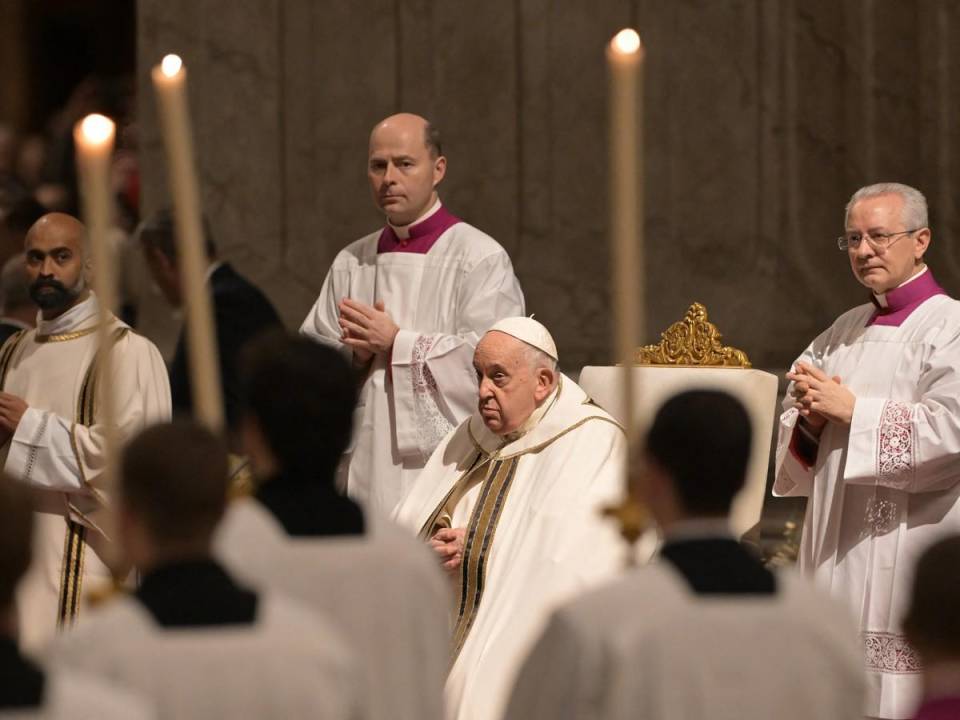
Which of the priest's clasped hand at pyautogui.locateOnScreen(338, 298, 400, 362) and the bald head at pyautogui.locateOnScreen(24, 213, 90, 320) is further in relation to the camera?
the priest's clasped hand at pyautogui.locateOnScreen(338, 298, 400, 362)

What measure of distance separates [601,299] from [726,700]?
606 centimetres

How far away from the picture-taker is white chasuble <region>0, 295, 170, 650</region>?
21.5 ft

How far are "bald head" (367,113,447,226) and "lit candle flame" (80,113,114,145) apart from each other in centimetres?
412

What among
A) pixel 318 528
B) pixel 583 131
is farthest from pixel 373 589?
pixel 583 131

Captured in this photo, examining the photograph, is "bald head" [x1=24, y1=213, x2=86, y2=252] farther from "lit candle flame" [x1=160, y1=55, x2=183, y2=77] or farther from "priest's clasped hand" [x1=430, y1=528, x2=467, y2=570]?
"lit candle flame" [x1=160, y1=55, x2=183, y2=77]

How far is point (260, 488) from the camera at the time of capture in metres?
3.38

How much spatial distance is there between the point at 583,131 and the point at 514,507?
3140 millimetres

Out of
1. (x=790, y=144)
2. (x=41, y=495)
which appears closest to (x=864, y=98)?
(x=790, y=144)

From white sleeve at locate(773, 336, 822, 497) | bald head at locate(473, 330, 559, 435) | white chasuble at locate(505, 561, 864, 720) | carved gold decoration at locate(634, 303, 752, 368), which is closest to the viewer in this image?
white chasuble at locate(505, 561, 864, 720)

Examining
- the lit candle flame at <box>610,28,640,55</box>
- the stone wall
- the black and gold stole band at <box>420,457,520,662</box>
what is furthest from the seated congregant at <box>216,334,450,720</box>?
the stone wall

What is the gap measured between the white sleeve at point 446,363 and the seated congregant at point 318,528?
3.65 m

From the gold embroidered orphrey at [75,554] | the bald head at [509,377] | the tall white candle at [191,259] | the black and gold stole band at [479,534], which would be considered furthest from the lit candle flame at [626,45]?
the gold embroidered orphrey at [75,554]

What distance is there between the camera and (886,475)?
236 inches

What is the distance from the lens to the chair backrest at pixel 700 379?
669 cm
